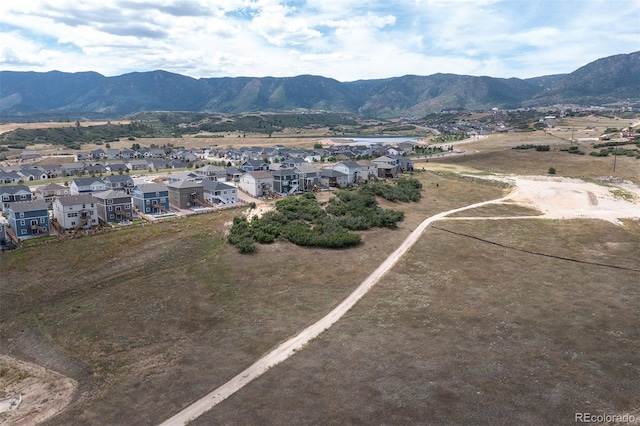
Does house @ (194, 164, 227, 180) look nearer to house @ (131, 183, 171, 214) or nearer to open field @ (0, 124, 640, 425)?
house @ (131, 183, 171, 214)

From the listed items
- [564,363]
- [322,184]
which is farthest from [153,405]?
[322,184]

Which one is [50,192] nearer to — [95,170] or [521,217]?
[95,170]

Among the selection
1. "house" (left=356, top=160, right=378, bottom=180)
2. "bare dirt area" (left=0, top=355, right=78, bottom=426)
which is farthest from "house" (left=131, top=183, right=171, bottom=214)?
"house" (left=356, top=160, right=378, bottom=180)

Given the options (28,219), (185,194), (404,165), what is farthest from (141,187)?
(404,165)

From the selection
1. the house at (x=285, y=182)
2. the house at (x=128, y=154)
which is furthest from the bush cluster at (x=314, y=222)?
the house at (x=128, y=154)

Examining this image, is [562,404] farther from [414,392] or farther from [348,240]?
[348,240]

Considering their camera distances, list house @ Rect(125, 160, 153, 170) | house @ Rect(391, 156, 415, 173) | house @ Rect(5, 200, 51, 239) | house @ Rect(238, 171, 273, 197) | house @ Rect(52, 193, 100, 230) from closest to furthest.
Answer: house @ Rect(5, 200, 51, 239), house @ Rect(52, 193, 100, 230), house @ Rect(238, 171, 273, 197), house @ Rect(391, 156, 415, 173), house @ Rect(125, 160, 153, 170)

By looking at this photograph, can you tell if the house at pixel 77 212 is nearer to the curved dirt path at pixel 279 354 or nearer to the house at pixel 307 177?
the house at pixel 307 177
